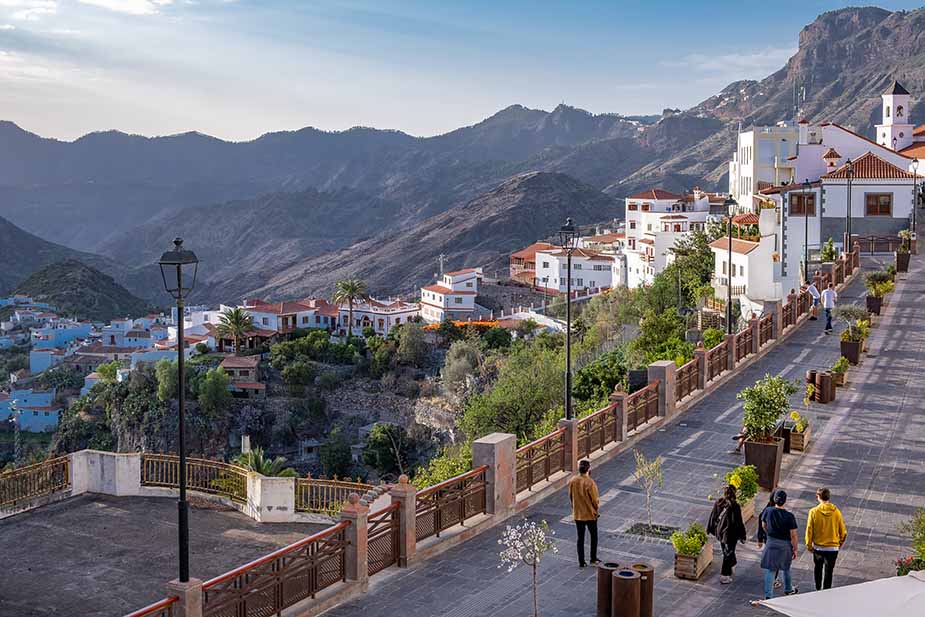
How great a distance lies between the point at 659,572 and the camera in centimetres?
1080

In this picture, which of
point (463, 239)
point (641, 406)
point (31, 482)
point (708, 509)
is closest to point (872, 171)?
point (641, 406)

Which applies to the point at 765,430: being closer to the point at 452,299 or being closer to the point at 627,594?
the point at 627,594

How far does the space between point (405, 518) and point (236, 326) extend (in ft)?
245

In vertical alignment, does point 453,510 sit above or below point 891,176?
below

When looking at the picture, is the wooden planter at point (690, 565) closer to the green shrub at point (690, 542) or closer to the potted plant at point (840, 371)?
the green shrub at point (690, 542)

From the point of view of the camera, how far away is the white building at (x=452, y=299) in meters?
89.5

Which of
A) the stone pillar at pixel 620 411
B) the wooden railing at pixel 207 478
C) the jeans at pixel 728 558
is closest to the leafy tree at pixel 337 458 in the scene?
the wooden railing at pixel 207 478

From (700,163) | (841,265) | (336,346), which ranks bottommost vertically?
(336,346)

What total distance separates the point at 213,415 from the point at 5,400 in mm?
26571

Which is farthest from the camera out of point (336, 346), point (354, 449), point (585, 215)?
point (585, 215)

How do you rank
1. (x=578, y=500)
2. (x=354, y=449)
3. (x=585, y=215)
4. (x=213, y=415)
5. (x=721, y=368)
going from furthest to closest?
(x=585, y=215) < (x=213, y=415) < (x=354, y=449) < (x=721, y=368) < (x=578, y=500)

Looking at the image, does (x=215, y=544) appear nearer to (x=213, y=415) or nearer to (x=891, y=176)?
(x=891, y=176)

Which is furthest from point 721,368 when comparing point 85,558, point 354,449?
point 354,449

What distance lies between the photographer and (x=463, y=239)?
153125 mm
